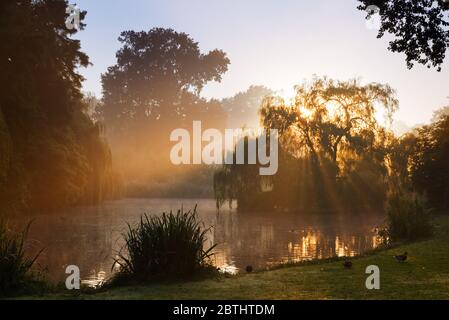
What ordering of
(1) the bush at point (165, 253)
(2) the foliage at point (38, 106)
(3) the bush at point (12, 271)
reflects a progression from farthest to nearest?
1. (2) the foliage at point (38, 106)
2. (1) the bush at point (165, 253)
3. (3) the bush at point (12, 271)

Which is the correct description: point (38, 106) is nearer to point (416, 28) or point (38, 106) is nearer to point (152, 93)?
point (416, 28)

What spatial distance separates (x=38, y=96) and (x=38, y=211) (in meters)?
6.76

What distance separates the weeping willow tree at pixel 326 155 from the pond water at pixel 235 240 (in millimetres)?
→ 4718

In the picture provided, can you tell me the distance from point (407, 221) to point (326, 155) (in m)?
18.7

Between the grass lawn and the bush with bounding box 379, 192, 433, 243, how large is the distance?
4.83 meters

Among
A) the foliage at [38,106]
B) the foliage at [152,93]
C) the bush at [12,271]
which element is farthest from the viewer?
the foliage at [152,93]

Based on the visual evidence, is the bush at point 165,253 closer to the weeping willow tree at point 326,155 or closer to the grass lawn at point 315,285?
the grass lawn at point 315,285

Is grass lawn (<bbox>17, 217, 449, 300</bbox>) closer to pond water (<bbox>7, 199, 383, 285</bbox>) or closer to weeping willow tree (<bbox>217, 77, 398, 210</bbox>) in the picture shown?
pond water (<bbox>7, 199, 383, 285</bbox>)

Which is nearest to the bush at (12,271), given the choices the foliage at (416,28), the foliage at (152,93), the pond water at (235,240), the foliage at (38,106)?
the pond water at (235,240)

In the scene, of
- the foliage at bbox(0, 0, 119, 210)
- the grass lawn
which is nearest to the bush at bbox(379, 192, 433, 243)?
the grass lawn

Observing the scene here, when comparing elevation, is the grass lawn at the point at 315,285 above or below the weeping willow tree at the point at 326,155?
below

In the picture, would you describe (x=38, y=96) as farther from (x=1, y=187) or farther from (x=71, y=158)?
(x=1, y=187)

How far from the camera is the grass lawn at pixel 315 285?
7.55 metres

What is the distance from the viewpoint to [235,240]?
18672 mm
